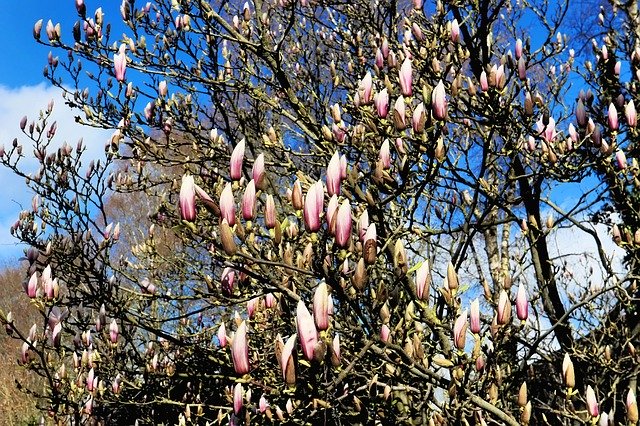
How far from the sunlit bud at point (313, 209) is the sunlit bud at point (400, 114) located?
0.72 metres

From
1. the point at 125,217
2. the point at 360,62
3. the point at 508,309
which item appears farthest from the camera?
the point at 125,217

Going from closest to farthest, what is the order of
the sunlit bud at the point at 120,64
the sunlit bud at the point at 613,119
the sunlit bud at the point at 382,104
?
the sunlit bud at the point at 382,104 < the sunlit bud at the point at 613,119 < the sunlit bud at the point at 120,64

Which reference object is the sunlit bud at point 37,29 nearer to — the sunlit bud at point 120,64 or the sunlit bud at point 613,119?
the sunlit bud at point 120,64

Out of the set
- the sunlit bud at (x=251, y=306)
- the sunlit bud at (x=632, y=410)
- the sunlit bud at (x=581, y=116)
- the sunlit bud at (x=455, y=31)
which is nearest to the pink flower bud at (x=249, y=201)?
the sunlit bud at (x=251, y=306)

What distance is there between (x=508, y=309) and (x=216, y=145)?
2659mm

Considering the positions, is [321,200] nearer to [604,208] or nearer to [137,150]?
[137,150]

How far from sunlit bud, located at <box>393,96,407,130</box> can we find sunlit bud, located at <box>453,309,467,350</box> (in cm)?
78

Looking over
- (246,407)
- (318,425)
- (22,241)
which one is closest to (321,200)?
(246,407)

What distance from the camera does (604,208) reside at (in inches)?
187

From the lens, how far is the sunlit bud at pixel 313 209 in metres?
1.57

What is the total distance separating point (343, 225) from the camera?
1.61 meters

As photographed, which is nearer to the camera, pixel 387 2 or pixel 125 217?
pixel 387 2

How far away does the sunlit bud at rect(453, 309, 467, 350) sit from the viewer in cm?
174

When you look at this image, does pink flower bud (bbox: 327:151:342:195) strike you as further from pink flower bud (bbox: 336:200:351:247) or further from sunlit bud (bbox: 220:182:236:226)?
sunlit bud (bbox: 220:182:236:226)
